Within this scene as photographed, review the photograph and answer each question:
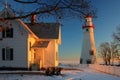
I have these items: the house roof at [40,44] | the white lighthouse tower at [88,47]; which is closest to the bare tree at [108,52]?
the white lighthouse tower at [88,47]

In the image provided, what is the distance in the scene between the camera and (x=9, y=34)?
33.0 m

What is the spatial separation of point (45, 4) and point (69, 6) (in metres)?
1.11

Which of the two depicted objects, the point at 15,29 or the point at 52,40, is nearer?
the point at 15,29

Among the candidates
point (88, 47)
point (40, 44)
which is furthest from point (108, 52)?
point (40, 44)

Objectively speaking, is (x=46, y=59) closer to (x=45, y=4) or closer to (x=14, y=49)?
(x=14, y=49)

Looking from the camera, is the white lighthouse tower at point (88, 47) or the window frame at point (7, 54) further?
the white lighthouse tower at point (88, 47)

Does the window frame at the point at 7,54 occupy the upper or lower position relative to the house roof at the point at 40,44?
lower

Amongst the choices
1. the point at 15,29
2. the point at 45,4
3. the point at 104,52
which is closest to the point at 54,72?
the point at 15,29

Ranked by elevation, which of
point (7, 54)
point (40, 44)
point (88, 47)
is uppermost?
point (88, 47)

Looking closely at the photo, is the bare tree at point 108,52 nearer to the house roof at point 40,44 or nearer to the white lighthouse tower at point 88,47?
the white lighthouse tower at point 88,47

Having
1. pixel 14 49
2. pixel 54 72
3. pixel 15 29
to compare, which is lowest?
pixel 54 72

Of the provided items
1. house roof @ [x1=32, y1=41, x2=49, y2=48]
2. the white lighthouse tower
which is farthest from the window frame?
the white lighthouse tower

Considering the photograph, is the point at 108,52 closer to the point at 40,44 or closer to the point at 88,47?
the point at 88,47

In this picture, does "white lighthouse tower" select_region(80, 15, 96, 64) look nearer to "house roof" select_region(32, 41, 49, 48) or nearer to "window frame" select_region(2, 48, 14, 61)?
"house roof" select_region(32, 41, 49, 48)
